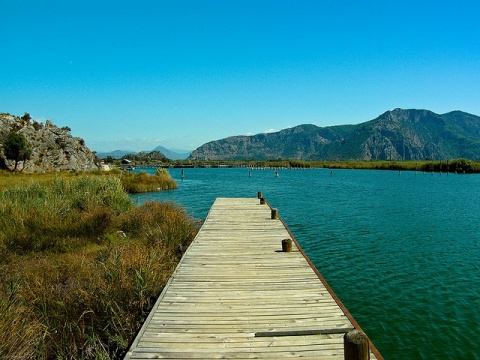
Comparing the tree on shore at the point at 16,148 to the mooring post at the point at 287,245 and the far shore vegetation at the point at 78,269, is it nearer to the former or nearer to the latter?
the far shore vegetation at the point at 78,269

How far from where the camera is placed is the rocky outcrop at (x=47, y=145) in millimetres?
56188

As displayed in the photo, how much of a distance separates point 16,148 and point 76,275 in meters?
48.8

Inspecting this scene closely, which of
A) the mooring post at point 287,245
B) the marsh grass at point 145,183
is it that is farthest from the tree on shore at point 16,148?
the mooring post at point 287,245

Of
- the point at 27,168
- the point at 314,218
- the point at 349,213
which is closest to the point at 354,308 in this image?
the point at 314,218

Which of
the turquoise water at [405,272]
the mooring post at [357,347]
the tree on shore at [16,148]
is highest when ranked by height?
the tree on shore at [16,148]

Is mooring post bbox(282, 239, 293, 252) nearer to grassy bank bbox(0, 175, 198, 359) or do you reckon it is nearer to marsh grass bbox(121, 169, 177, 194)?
grassy bank bbox(0, 175, 198, 359)

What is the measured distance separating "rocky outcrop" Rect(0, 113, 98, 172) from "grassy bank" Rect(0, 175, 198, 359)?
4417 centimetres

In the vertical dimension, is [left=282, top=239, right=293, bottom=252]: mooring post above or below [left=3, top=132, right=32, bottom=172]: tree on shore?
below

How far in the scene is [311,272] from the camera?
362 inches

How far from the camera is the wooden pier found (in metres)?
5.45

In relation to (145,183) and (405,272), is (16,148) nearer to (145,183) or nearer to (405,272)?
(145,183)

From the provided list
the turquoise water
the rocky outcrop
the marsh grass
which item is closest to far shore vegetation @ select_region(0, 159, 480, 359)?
the turquoise water

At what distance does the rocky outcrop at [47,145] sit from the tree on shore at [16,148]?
254cm

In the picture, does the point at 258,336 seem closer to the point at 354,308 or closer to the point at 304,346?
the point at 304,346
